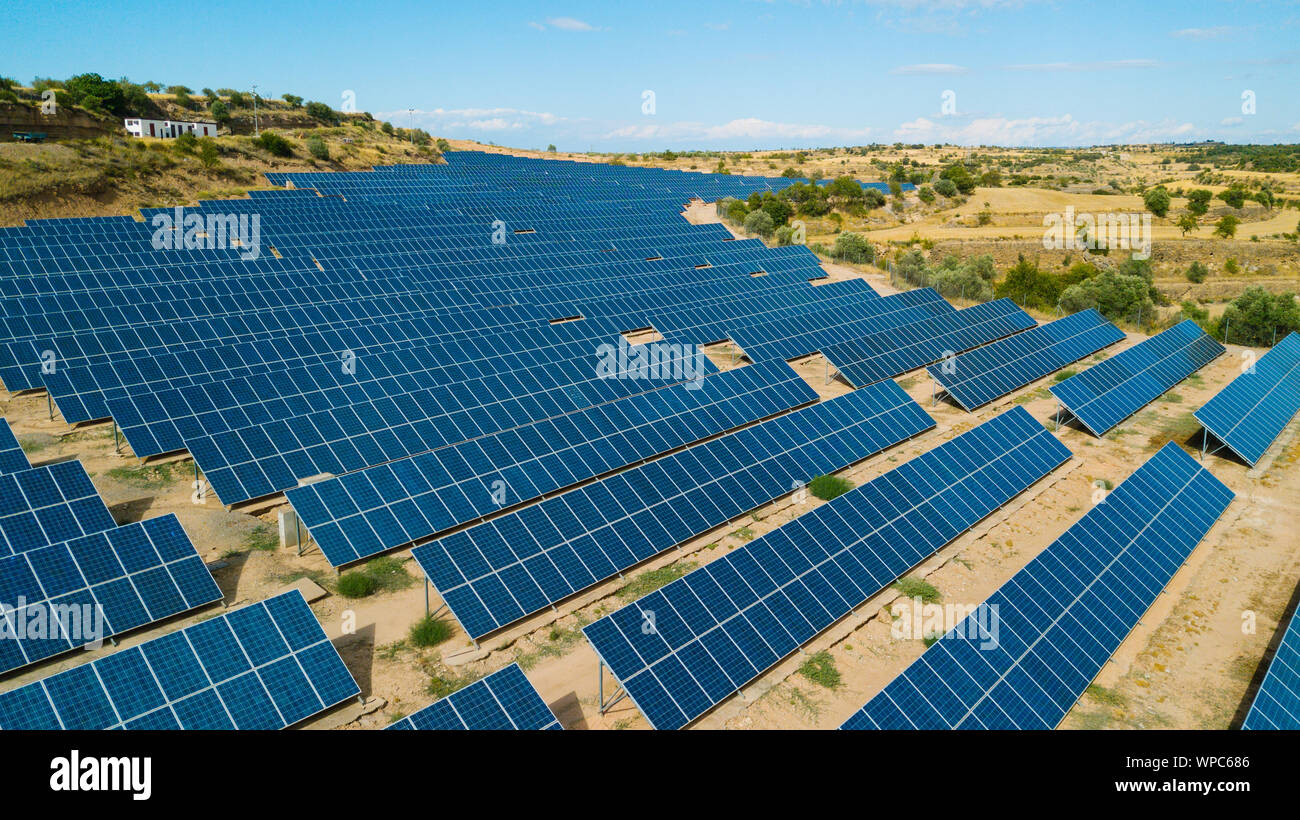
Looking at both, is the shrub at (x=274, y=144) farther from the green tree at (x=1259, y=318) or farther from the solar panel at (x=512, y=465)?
the green tree at (x=1259, y=318)

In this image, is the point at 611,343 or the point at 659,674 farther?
the point at 611,343

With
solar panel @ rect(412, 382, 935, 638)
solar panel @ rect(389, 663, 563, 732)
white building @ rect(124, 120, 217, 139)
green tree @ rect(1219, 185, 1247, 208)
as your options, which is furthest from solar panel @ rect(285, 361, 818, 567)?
green tree @ rect(1219, 185, 1247, 208)

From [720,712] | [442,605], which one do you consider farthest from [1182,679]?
[442,605]

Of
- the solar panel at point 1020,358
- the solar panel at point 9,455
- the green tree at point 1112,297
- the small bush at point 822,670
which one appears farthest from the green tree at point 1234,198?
the solar panel at point 9,455

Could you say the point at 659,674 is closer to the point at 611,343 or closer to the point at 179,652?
the point at 179,652

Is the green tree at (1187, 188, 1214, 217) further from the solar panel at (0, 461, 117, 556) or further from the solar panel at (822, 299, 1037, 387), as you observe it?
the solar panel at (0, 461, 117, 556)

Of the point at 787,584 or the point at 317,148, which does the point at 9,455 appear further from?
the point at 317,148
